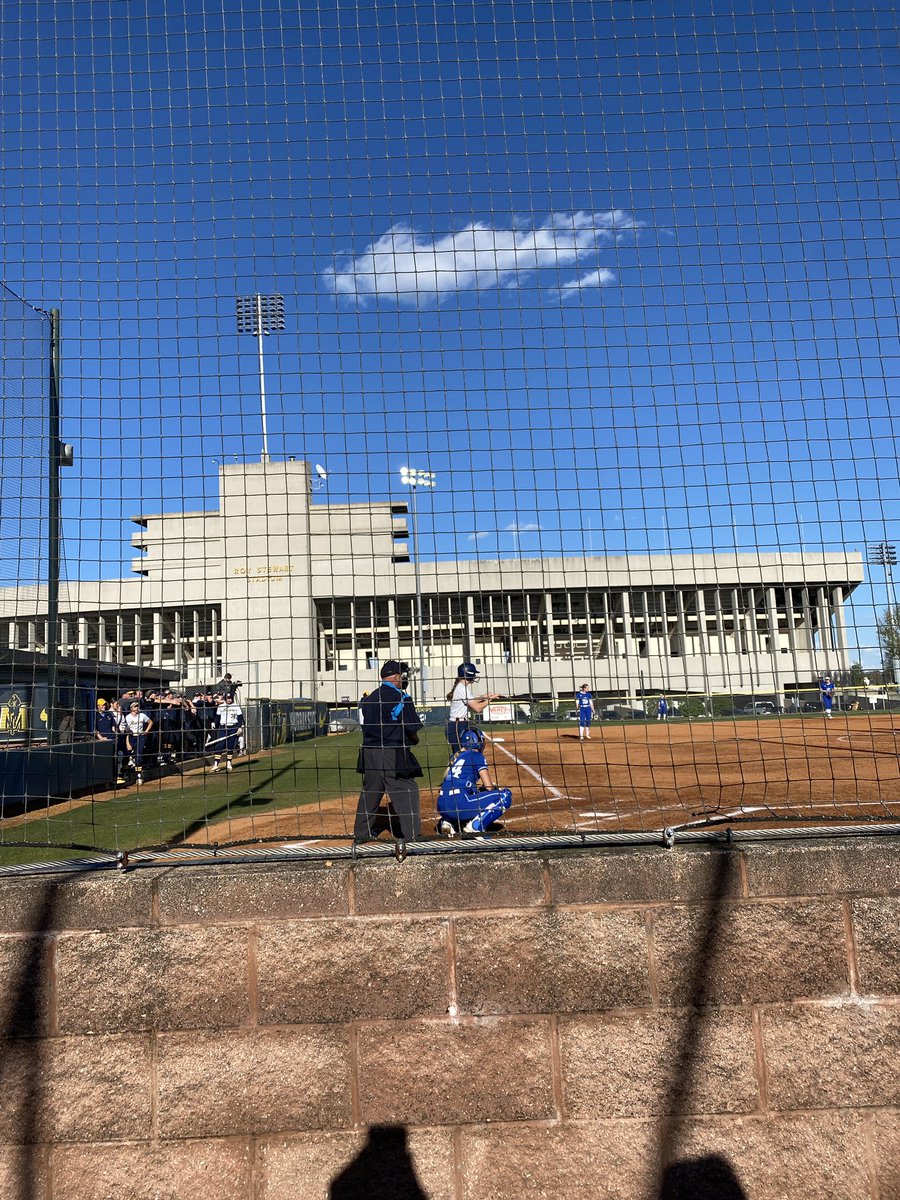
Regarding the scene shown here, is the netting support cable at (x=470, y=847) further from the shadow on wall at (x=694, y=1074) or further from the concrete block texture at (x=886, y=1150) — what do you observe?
the concrete block texture at (x=886, y=1150)

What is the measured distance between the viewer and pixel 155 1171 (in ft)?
9.37

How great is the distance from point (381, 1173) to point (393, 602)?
2.08m

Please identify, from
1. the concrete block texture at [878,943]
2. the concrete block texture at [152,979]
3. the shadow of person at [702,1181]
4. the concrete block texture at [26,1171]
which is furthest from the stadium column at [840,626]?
the concrete block texture at [26,1171]

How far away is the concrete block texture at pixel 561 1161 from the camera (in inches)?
111

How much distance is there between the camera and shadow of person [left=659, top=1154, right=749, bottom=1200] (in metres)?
2.85

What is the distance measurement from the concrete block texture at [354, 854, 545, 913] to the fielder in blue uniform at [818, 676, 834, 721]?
1.74m

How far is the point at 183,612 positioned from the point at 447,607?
1147 mm

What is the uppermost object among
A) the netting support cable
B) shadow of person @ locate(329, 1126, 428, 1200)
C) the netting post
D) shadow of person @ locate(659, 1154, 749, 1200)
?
the netting post

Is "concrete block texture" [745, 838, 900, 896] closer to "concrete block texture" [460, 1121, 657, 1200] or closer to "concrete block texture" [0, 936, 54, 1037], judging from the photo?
"concrete block texture" [460, 1121, 657, 1200]

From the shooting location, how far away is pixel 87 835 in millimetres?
8789

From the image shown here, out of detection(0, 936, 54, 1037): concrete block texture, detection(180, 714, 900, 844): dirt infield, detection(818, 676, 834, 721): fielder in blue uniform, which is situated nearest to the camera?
detection(0, 936, 54, 1037): concrete block texture

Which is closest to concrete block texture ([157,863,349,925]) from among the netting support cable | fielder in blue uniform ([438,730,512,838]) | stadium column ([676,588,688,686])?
the netting support cable

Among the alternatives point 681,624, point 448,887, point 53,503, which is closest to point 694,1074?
point 448,887

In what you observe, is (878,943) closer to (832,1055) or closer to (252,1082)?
(832,1055)
